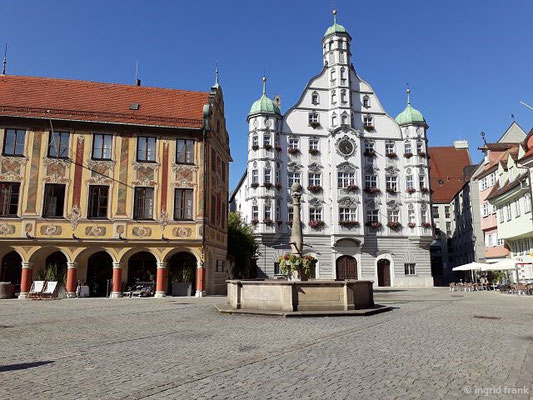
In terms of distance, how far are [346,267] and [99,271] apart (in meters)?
26.0

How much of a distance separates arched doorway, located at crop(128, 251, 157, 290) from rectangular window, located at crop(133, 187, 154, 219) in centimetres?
280

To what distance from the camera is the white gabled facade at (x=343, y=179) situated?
4588 centimetres

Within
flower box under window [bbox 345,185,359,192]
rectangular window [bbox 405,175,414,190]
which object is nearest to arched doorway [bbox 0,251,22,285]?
flower box under window [bbox 345,185,359,192]

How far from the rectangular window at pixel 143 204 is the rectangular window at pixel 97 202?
180cm

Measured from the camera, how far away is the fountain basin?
14.3 m

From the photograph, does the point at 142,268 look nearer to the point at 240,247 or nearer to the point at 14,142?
the point at 14,142

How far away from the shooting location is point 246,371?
6820mm

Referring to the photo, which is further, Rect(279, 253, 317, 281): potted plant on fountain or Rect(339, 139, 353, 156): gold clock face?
Rect(339, 139, 353, 156): gold clock face

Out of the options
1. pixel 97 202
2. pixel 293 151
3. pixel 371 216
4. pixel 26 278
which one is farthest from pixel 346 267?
pixel 26 278

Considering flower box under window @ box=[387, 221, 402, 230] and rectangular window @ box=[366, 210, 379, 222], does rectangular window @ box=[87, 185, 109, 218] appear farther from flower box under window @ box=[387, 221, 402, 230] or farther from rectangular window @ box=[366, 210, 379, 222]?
flower box under window @ box=[387, 221, 402, 230]

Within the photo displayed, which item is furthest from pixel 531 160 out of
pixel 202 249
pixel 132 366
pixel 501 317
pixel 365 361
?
pixel 132 366

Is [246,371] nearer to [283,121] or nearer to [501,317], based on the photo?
[501,317]

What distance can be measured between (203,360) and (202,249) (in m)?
20.3

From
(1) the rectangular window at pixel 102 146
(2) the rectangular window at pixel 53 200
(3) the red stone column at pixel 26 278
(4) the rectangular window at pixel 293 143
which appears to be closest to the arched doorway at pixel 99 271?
(3) the red stone column at pixel 26 278
